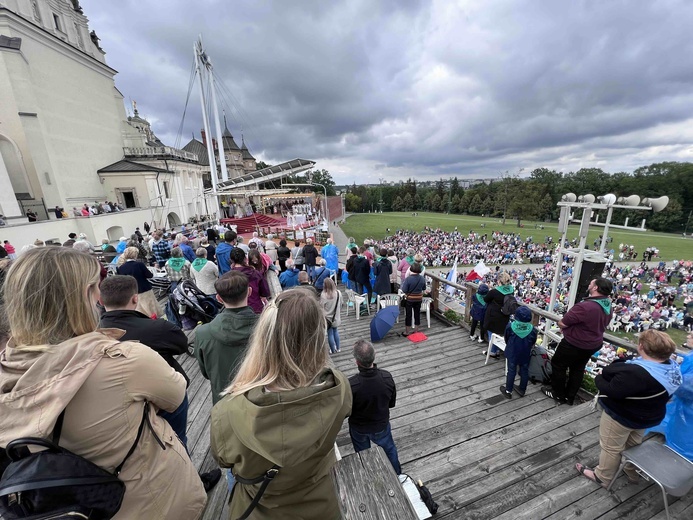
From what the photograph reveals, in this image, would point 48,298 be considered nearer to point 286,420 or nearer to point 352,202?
point 286,420

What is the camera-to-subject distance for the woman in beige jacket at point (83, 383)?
0.96 meters

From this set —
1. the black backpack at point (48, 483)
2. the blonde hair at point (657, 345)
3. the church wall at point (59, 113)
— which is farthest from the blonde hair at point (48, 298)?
the church wall at point (59, 113)

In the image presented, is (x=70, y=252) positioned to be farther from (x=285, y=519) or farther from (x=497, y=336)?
(x=497, y=336)

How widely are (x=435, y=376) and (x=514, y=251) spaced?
36.8m

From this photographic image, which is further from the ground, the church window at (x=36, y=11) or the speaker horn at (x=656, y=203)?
the church window at (x=36, y=11)

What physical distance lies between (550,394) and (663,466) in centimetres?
155

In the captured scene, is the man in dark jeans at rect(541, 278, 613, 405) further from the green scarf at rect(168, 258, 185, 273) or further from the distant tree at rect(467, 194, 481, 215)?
the distant tree at rect(467, 194, 481, 215)

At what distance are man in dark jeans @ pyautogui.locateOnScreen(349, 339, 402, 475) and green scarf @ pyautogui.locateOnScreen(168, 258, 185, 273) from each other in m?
4.10

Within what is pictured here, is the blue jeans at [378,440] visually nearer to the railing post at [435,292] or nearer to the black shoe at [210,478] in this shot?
the black shoe at [210,478]

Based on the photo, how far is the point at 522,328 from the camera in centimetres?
378

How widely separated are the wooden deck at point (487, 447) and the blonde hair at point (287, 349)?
6.20 feet

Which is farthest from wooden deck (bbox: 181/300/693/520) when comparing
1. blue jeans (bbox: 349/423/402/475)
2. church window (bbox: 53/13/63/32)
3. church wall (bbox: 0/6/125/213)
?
church window (bbox: 53/13/63/32)

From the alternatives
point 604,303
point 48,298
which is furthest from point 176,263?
point 604,303

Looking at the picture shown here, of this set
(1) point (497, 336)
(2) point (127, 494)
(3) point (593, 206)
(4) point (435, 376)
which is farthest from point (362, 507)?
(3) point (593, 206)
